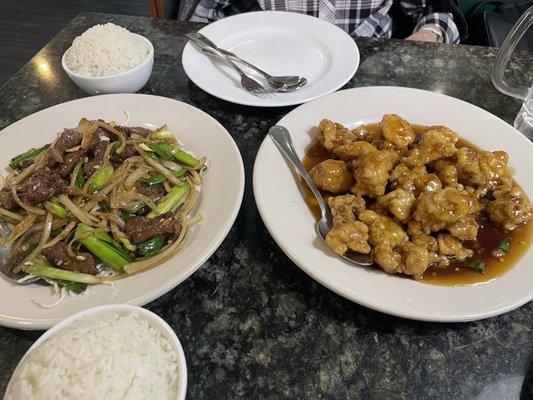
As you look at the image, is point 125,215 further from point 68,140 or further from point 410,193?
point 410,193

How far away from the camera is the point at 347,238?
1.40 metres

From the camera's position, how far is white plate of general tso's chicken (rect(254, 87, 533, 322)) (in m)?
1.30

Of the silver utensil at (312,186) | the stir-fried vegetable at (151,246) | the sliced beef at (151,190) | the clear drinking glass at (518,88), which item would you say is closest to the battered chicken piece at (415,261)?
the silver utensil at (312,186)

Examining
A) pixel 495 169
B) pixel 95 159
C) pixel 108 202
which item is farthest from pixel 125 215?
pixel 495 169

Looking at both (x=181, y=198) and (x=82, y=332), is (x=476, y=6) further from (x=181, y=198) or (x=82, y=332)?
(x=82, y=332)

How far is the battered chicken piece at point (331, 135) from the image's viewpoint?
1.77m

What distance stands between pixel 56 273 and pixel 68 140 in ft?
2.04

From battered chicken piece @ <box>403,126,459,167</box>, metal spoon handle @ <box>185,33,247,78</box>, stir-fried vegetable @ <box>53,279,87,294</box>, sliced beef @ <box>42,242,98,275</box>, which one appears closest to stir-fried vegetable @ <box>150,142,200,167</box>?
sliced beef @ <box>42,242,98,275</box>

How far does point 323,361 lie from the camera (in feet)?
4.28

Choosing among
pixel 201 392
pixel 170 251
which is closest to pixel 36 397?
pixel 201 392

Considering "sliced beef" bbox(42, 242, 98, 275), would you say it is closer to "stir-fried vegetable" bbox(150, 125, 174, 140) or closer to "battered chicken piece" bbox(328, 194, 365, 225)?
"stir-fried vegetable" bbox(150, 125, 174, 140)

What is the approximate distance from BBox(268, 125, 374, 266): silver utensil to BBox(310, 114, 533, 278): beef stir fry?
0.08 feet

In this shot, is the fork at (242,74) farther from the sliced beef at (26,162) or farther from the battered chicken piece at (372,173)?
the sliced beef at (26,162)

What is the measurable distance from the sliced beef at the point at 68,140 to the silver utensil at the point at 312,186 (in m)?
0.82
